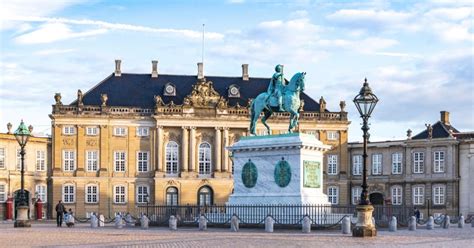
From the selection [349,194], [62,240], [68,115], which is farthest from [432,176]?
[62,240]

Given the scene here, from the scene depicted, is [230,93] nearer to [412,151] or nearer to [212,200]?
[212,200]

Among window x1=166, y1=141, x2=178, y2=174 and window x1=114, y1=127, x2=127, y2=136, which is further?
window x1=166, y1=141, x2=178, y2=174

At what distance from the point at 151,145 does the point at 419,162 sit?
20.6 m

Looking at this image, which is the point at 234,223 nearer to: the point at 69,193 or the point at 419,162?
the point at 69,193

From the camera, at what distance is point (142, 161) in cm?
7381

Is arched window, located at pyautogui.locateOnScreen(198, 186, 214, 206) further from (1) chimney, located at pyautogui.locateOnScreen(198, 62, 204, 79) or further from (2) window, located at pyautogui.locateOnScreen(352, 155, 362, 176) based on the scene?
(2) window, located at pyautogui.locateOnScreen(352, 155, 362, 176)

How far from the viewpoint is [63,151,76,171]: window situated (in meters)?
71.9

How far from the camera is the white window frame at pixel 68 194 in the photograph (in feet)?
234

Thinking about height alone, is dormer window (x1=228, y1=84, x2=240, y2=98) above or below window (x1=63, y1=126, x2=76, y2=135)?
above

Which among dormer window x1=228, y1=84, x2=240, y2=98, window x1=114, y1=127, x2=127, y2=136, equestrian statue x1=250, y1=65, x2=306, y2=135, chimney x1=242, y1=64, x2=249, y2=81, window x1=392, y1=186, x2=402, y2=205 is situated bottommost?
window x1=392, y1=186, x2=402, y2=205

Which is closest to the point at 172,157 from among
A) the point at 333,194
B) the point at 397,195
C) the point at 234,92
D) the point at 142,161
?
the point at 142,161

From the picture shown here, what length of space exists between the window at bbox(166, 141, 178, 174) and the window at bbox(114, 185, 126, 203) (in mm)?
3703

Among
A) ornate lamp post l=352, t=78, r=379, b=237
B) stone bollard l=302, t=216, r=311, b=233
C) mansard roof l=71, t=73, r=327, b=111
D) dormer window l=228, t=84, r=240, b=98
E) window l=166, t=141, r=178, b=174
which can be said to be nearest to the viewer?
ornate lamp post l=352, t=78, r=379, b=237

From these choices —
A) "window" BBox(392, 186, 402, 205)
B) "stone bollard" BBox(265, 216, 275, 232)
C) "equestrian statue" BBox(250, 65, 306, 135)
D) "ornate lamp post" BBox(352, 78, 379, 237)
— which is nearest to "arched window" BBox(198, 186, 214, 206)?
"window" BBox(392, 186, 402, 205)
